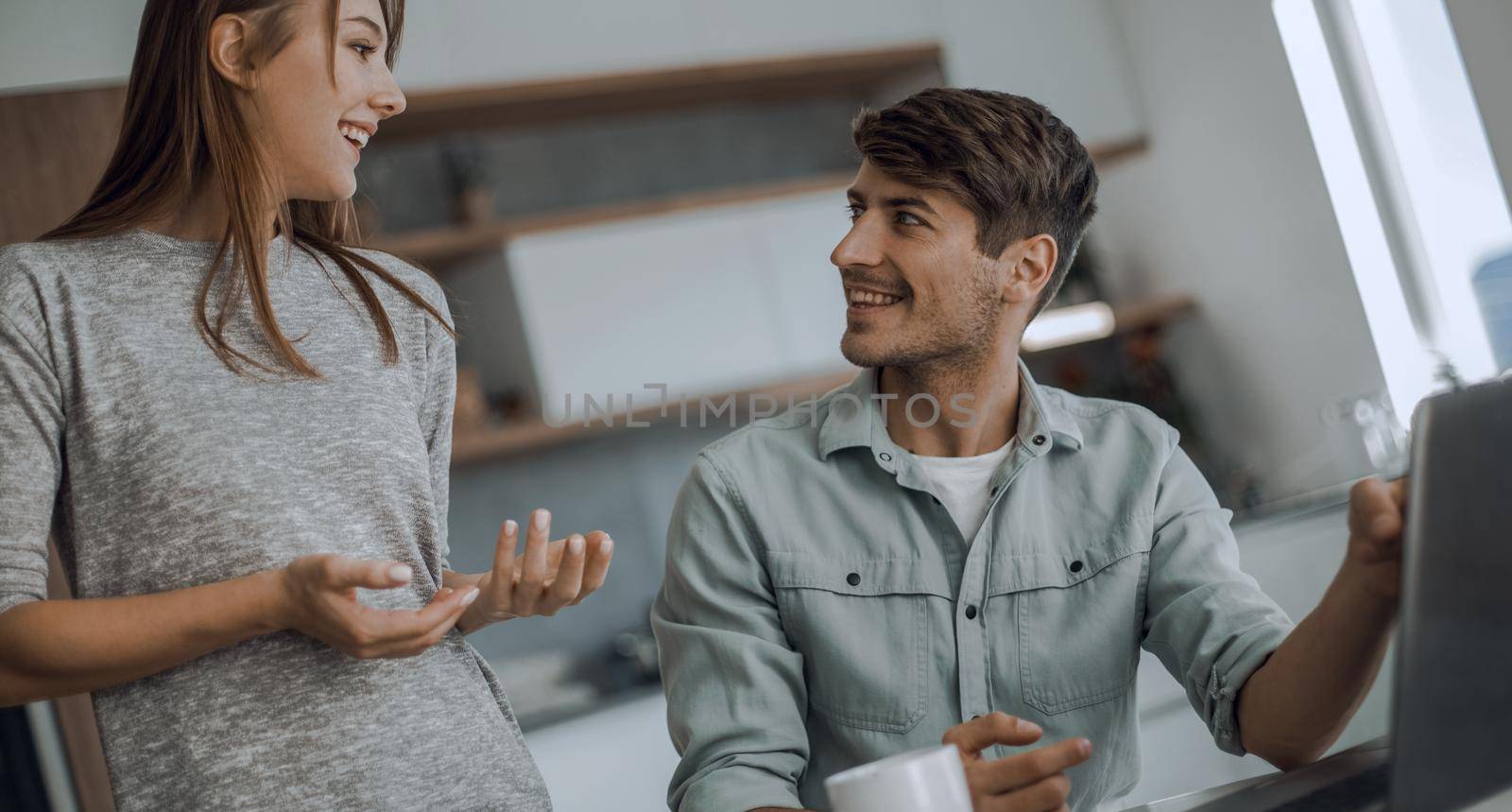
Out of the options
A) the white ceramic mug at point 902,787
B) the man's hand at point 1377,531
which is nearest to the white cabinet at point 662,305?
the man's hand at point 1377,531

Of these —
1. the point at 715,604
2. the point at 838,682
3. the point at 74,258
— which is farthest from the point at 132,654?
the point at 838,682

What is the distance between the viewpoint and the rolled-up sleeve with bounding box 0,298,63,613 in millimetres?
846

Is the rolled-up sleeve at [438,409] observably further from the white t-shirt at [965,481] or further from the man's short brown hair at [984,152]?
the man's short brown hair at [984,152]

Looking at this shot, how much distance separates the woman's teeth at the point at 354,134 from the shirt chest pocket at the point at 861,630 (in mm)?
572

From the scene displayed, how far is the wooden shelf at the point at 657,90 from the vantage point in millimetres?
3252

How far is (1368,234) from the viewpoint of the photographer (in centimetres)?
360

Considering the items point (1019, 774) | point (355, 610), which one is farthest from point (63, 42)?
point (1019, 774)

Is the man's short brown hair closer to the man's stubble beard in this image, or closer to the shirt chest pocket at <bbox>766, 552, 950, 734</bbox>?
the man's stubble beard

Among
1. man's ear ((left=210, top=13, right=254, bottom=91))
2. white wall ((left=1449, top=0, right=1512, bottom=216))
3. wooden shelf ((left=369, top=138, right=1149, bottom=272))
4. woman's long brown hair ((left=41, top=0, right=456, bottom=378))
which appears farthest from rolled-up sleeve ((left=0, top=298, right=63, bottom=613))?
white wall ((left=1449, top=0, right=1512, bottom=216))

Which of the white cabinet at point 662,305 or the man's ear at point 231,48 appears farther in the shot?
the white cabinet at point 662,305

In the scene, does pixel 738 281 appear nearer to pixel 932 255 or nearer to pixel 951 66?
pixel 951 66

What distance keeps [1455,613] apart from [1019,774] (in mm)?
262

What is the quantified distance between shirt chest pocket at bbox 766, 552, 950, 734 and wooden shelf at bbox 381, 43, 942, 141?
2191mm

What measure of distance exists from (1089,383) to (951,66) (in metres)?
1.13
